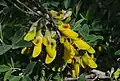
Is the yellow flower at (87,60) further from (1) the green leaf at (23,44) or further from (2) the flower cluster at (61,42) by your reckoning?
(1) the green leaf at (23,44)

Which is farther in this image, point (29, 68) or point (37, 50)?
point (29, 68)

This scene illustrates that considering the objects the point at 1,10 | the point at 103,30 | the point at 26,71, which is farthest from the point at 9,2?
the point at 103,30

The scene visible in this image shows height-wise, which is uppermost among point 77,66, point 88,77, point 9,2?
point 9,2

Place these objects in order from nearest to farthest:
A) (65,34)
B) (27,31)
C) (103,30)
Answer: (65,34), (27,31), (103,30)

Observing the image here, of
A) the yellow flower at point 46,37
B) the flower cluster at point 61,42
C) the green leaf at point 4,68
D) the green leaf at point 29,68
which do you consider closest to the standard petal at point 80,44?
the flower cluster at point 61,42

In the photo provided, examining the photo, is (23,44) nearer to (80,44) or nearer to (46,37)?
(46,37)

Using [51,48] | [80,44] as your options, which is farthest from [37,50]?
[80,44]

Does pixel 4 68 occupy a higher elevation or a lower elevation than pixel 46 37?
lower

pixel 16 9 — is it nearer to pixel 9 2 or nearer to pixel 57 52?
pixel 9 2
